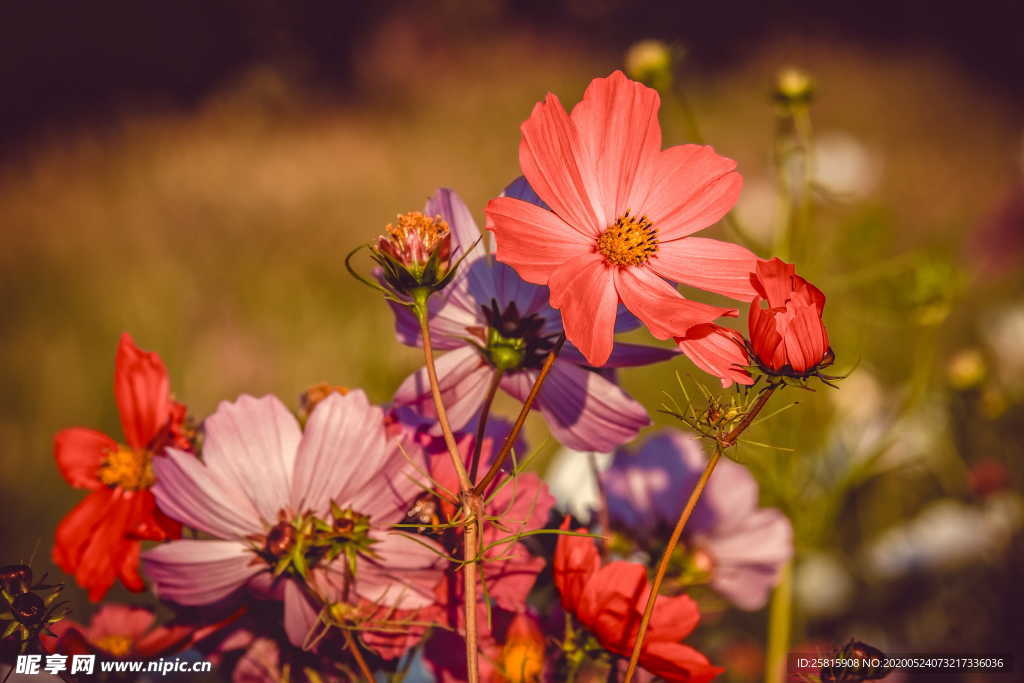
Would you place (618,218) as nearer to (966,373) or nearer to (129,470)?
(129,470)

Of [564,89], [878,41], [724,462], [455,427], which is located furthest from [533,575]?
[878,41]

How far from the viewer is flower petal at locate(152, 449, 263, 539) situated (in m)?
0.31

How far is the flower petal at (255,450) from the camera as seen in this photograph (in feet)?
1.08

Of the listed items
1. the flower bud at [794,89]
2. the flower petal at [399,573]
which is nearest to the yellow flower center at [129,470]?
the flower petal at [399,573]

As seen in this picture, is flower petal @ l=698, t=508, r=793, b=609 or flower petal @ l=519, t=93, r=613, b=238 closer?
flower petal @ l=519, t=93, r=613, b=238

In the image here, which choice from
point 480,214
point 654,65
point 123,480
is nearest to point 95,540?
point 123,480

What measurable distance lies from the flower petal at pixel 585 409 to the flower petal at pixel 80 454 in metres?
0.20

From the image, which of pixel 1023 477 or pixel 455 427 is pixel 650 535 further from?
pixel 1023 477

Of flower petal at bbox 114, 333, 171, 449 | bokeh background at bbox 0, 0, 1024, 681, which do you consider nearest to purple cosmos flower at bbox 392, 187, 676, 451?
flower petal at bbox 114, 333, 171, 449

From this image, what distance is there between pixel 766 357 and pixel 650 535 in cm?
20

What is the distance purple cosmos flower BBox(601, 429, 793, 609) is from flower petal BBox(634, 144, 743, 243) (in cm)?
17

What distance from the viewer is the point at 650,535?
1.51 feet

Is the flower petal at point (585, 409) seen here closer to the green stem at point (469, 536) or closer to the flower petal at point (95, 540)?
the green stem at point (469, 536)

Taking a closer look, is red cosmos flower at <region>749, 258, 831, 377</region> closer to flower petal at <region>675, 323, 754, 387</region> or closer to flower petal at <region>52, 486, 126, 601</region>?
flower petal at <region>675, 323, 754, 387</region>
